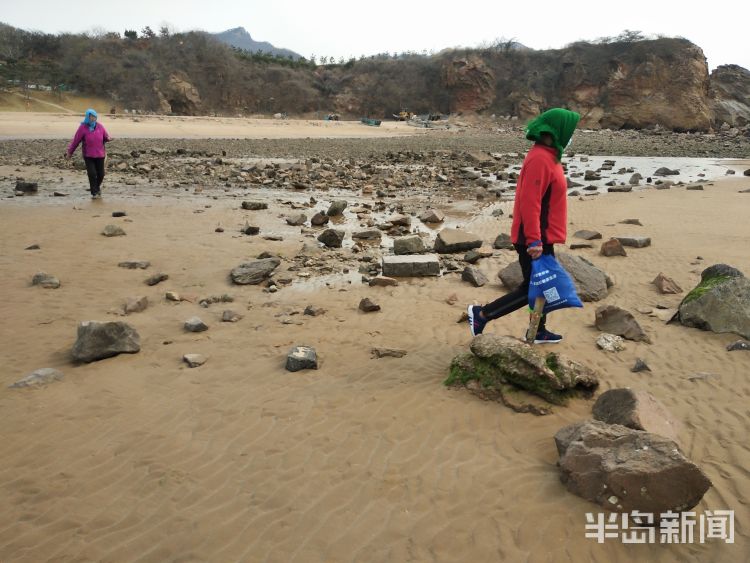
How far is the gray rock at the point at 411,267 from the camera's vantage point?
24.0ft

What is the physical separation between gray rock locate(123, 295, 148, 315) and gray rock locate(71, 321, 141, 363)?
977mm

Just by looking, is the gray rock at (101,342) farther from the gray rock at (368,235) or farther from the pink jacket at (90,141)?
the pink jacket at (90,141)

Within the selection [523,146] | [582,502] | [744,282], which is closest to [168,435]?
[582,502]

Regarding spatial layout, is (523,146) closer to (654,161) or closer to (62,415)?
(654,161)

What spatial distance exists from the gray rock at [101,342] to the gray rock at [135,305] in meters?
0.98

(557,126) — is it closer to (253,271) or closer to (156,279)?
(253,271)

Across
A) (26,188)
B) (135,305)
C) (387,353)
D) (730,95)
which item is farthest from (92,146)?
(730,95)

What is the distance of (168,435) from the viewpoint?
12.4ft

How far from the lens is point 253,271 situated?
7082 millimetres

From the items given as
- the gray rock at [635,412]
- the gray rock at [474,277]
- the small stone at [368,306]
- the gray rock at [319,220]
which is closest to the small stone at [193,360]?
the small stone at [368,306]

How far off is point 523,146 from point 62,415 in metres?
29.6

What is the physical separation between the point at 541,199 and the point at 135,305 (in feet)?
14.8

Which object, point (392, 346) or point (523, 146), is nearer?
point (392, 346)

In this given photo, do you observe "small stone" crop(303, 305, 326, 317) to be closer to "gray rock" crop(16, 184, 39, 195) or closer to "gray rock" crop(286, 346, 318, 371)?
"gray rock" crop(286, 346, 318, 371)
